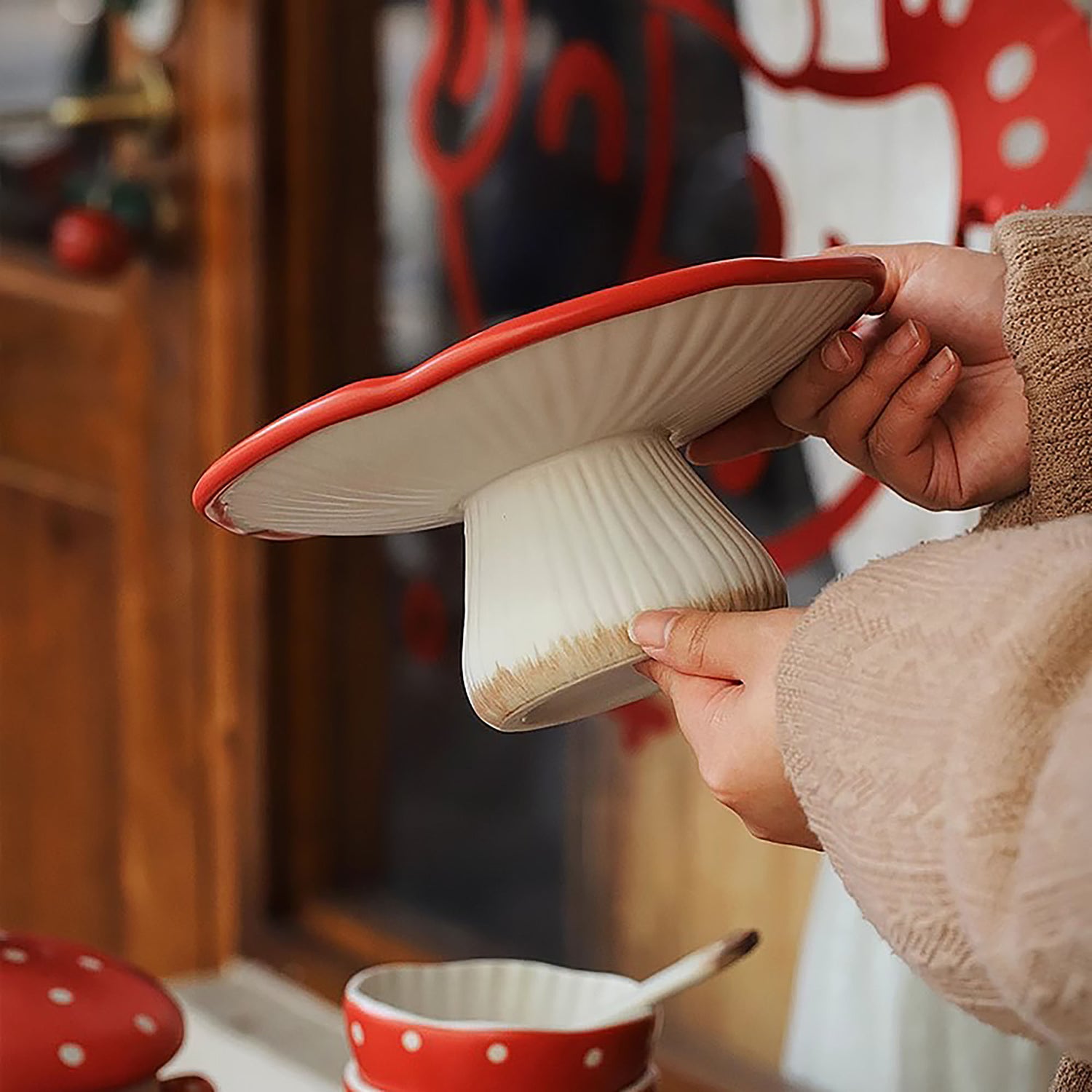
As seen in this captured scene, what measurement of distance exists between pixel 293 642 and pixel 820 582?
0.63 m

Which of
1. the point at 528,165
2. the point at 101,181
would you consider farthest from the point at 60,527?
the point at 528,165

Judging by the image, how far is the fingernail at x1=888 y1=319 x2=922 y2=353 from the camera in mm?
664

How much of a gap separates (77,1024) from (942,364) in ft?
1.41

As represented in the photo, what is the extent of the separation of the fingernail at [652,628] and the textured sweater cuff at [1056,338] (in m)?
0.16

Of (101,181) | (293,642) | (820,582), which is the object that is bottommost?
(293,642)

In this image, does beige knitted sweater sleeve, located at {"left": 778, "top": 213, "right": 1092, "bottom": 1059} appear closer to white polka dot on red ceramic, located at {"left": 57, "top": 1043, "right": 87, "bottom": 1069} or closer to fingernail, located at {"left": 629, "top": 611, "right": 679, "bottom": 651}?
fingernail, located at {"left": 629, "top": 611, "right": 679, "bottom": 651}

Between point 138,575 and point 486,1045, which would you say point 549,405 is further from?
point 138,575

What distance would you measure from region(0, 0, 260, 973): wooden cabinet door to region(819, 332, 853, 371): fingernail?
993 millimetres

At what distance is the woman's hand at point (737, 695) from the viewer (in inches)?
22.4

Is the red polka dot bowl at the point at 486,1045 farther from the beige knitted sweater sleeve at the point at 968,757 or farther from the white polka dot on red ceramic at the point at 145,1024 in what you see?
the beige knitted sweater sleeve at the point at 968,757

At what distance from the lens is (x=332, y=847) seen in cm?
166

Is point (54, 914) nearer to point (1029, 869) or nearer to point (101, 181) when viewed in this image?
point (101, 181)

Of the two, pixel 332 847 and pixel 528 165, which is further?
pixel 332 847

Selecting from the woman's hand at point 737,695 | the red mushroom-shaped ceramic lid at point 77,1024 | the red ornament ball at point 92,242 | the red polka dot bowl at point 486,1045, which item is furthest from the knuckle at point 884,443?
the red ornament ball at point 92,242
